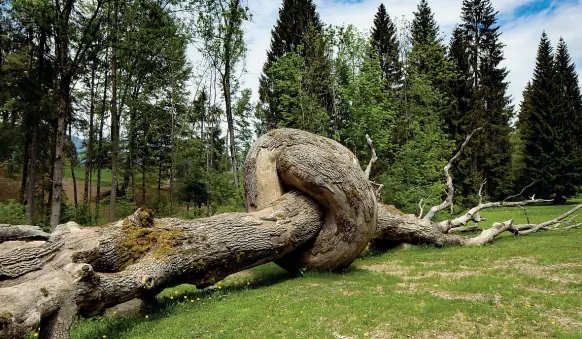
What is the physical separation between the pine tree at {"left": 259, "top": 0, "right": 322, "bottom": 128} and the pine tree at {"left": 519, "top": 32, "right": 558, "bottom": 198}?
2210 cm

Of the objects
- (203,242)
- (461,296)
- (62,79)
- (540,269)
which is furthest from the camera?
(62,79)

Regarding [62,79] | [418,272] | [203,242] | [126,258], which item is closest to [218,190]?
[62,79]

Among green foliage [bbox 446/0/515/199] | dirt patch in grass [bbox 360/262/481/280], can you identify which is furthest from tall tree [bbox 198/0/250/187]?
green foliage [bbox 446/0/515/199]

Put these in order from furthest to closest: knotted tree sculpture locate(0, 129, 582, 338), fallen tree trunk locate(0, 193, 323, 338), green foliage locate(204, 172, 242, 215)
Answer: green foliage locate(204, 172, 242, 215) → knotted tree sculpture locate(0, 129, 582, 338) → fallen tree trunk locate(0, 193, 323, 338)

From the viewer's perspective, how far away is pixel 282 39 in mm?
36406

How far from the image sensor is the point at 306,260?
9.10 m

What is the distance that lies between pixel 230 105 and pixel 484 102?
28937 millimetres

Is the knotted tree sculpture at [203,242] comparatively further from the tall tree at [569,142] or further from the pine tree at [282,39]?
the tall tree at [569,142]

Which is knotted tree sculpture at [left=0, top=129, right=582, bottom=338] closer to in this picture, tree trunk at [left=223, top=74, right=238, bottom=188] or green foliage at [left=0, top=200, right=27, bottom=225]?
tree trunk at [left=223, top=74, right=238, bottom=188]

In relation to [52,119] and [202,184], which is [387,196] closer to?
[202,184]

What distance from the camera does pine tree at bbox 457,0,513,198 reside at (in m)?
36.3

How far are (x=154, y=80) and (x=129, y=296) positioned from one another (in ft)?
84.4

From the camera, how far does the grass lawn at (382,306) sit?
5.37 m

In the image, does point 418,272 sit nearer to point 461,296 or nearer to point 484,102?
point 461,296
